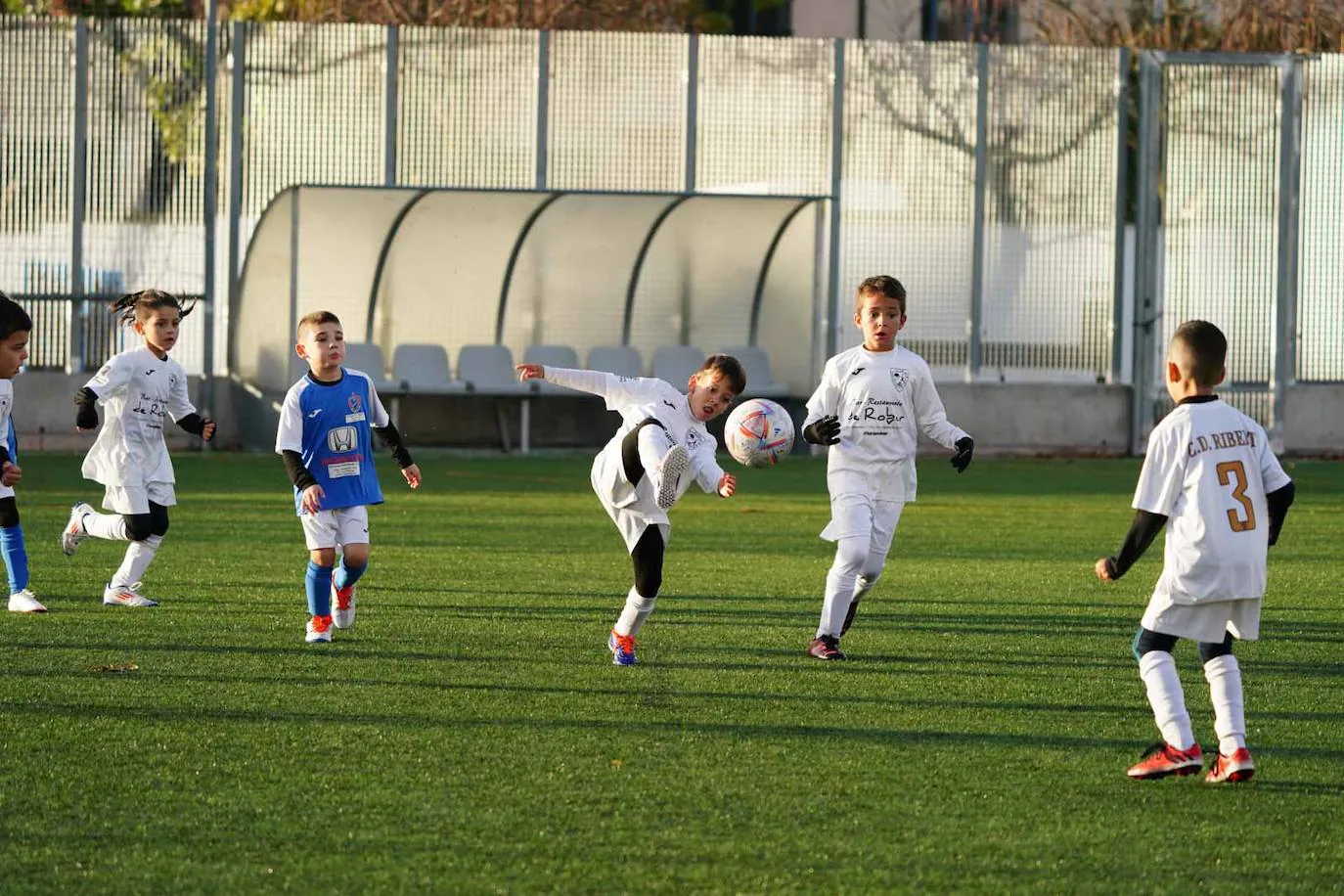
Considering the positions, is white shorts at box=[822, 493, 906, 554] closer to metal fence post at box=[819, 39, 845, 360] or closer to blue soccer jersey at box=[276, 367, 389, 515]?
blue soccer jersey at box=[276, 367, 389, 515]

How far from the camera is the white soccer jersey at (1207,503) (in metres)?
5.55

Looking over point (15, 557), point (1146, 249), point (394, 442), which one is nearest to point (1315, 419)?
point (1146, 249)

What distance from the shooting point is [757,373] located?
23141 mm

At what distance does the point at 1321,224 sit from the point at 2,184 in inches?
634

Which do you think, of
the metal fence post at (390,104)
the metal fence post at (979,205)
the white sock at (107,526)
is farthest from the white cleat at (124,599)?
the metal fence post at (979,205)

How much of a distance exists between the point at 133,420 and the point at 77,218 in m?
14.0

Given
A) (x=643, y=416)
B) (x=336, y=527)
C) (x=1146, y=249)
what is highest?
(x=1146, y=249)

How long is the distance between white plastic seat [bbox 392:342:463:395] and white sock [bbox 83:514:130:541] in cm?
1244

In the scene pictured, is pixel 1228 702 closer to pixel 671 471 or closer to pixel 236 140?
pixel 671 471

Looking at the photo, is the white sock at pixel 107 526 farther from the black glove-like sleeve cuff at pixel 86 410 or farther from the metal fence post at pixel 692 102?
the metal fence post at pixel 692 102

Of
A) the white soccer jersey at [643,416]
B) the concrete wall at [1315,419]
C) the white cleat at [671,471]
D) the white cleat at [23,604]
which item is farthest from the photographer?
the concrete wall at [1315,419]

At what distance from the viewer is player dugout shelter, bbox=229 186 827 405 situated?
2288 centimetres

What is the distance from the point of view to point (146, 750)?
5.98 m

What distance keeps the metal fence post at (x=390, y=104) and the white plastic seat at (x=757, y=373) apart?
455cm
